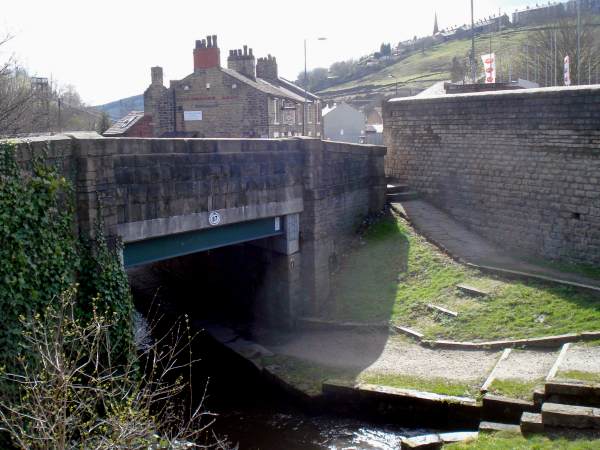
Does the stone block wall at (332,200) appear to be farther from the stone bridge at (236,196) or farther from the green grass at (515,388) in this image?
the green grass at (515,388)

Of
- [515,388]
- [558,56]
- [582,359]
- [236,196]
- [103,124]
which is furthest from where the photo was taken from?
[103,124]

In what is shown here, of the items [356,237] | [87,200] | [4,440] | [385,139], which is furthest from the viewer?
[385,139]

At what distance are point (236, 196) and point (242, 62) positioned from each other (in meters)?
22.5

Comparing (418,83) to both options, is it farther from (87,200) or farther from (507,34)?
(87,200)

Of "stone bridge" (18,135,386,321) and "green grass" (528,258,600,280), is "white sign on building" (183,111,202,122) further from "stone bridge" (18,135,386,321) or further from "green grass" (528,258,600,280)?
"green grass" (528,258,600,280)

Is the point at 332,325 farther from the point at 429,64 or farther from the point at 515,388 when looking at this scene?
the point at 429,64

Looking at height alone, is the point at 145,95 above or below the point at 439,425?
above

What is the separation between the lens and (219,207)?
1495 cm

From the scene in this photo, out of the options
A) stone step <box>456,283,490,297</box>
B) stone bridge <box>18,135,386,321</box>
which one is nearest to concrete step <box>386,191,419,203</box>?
stone bridge <box>18,135,386,321</box>

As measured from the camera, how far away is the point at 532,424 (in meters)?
9.85

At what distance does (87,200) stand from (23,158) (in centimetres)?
151

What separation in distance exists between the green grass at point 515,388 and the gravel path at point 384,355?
36.7 inches

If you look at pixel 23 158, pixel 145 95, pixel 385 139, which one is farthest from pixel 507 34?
pixel 23 158

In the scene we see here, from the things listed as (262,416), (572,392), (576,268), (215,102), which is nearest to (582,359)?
(572,392)
